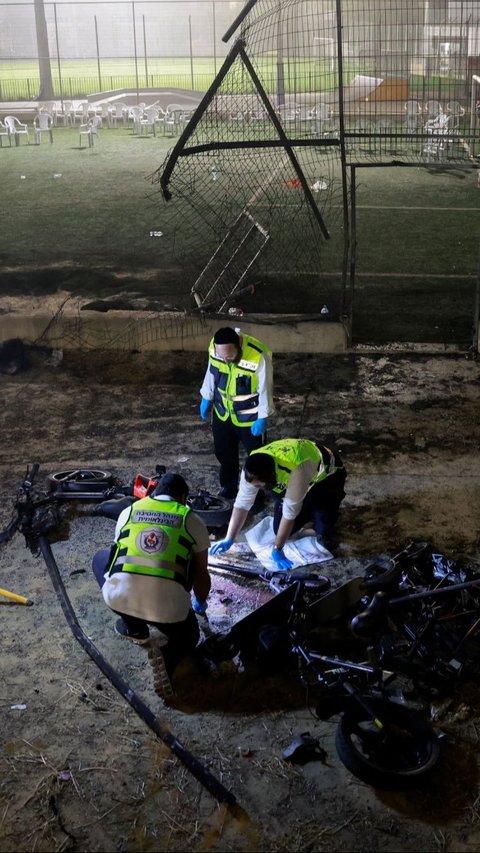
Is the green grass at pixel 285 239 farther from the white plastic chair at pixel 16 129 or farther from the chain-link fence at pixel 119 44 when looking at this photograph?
the chain-link fence at pixel 119 44

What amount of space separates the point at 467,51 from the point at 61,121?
67.8ft

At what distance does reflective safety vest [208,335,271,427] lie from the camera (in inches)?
299

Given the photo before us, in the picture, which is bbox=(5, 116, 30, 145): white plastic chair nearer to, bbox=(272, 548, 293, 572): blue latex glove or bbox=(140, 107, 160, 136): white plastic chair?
bbox=(140, 107, 160, 136): white plastic chair

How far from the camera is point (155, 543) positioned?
5602mm

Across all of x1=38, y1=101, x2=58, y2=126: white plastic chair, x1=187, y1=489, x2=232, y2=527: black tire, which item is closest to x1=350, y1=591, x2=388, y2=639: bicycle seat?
x1=187, y1=489, x2=232, y2=527: black tire

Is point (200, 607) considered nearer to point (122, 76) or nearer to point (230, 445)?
point (230, 445)

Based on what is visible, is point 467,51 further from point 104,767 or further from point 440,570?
point 104,767

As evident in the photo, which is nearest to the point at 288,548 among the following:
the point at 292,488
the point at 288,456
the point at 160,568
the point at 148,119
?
the point at 292,488

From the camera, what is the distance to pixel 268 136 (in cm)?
1797

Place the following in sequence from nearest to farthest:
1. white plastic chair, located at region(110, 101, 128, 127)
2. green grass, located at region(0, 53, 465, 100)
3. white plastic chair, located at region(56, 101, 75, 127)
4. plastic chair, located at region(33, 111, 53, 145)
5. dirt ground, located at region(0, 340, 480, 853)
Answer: dirt ground, located at region(0, 340, 480, 853) < green grass, located at region(0, 53, 465, 100) < plastic chair, located at region(33, 111, 53, 145) < white plastic chair, located at region(56, 101, 75, 127) < white plastic chair, located at region(110, 101, 128, 127)

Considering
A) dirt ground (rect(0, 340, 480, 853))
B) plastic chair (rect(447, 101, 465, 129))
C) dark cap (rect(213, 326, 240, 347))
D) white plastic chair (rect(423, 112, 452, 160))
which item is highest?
plastic chair (rect(447, 101, 465, 129))

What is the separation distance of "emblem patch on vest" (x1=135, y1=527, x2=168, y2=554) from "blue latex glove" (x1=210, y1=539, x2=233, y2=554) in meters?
1.62

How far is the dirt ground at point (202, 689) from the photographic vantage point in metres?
4.75

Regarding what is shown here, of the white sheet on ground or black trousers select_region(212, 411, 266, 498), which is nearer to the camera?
the white sheet on ground
